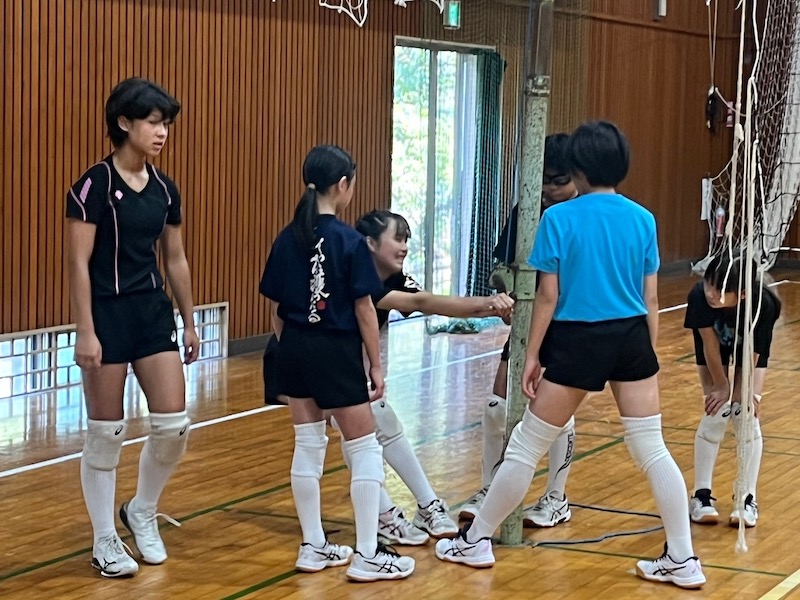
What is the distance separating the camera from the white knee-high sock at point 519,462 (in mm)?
3975

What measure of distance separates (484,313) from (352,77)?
623 centimetres

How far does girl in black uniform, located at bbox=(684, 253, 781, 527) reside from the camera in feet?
14.9

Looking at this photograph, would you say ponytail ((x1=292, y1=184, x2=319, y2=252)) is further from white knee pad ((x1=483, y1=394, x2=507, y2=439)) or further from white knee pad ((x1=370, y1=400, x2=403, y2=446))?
white knee pad ((x1=483, y1=394, x2=507, y2=439))

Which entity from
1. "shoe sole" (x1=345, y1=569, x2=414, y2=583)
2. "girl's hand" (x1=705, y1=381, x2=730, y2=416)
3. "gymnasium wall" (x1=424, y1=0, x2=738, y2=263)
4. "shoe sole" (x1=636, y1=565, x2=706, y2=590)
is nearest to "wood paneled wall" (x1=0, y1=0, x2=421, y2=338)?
"gymnasium wall" (x1=424, y1=0, x2=738, y2=263)

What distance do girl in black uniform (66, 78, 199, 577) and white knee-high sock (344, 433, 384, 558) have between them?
564mm

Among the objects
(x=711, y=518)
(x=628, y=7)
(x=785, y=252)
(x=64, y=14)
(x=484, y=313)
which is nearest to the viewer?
(x=484, y=313)

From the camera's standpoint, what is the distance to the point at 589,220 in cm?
388

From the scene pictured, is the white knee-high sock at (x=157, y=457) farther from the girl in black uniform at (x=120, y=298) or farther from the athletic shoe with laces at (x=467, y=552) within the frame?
the athletic shoe with laces at (x=467, y=552)

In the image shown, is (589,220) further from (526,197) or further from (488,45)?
(488,45)

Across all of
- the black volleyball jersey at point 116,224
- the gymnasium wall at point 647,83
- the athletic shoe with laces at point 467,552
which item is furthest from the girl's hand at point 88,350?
the gymnasium wall at point 647,83

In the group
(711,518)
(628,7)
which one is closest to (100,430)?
(711,518)

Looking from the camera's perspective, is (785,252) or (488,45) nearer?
(488,45)

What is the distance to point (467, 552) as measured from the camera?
4.20 m

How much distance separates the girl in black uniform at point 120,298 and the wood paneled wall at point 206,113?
139 inches
